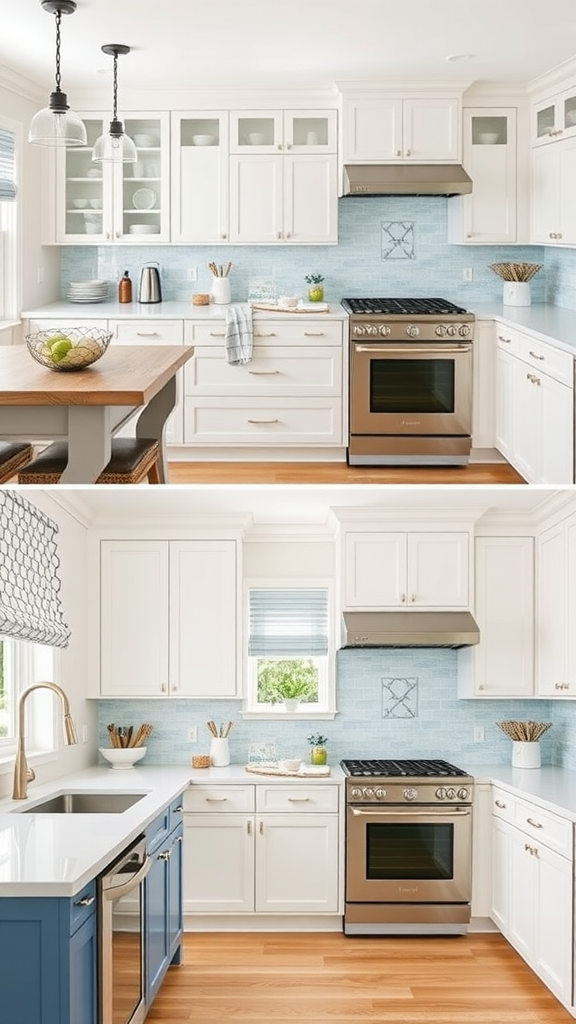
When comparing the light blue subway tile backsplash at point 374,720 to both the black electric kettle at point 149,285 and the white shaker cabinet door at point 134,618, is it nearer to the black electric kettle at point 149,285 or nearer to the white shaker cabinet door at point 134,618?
the white shaker cabinet door at point 134,618

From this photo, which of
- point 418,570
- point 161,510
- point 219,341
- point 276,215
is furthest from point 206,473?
point 276,215

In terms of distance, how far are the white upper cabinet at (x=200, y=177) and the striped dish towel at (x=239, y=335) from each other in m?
0.64

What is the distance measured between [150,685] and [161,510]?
3.22ft

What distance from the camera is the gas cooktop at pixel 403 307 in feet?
21.4

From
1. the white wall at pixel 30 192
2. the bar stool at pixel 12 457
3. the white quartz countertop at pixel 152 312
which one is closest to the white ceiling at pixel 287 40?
the white wall at pixel 30 192

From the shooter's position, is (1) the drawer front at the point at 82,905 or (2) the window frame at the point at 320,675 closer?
(1) the drawer front at the point at 82,905

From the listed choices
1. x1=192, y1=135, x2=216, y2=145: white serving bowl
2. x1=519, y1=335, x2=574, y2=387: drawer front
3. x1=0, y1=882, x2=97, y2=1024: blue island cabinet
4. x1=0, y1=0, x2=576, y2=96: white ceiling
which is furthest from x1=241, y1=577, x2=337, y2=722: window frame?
x1=0, y1=882, x2=97, y2=1024: blue island cabinet

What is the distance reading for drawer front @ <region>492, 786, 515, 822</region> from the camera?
534 centimetres

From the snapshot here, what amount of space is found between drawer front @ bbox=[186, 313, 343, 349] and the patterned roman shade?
188cm

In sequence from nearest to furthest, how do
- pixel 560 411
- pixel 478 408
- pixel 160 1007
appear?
1. pixel 160 1007
2. pixel 560 411
3. pixel 478 408

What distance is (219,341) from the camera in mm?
6703

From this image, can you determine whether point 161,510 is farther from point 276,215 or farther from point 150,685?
point 276,215

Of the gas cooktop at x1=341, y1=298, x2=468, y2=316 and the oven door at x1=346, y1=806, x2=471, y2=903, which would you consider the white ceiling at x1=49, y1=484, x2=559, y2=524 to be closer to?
the gas cooktop at x1=341, y1=298, x2=468, y2=316

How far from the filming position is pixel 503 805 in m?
5.49
